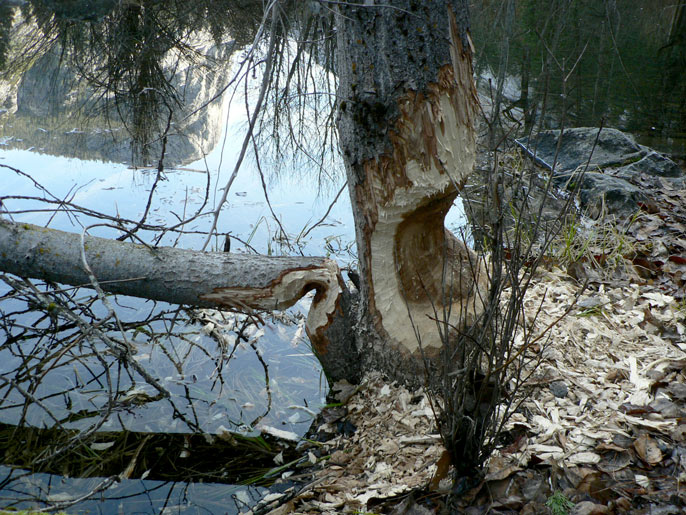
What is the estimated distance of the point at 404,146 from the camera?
2.03 m

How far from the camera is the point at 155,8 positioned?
5152 mm

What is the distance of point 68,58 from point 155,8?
110cm

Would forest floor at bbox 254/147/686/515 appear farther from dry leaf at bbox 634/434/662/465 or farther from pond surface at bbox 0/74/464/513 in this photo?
pond surface at bbox 0/74/464/513

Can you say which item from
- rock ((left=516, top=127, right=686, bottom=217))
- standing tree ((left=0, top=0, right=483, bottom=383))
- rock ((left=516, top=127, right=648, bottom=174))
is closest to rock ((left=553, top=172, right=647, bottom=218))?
rock ((left=516, top=127, right=686, bottom=217))

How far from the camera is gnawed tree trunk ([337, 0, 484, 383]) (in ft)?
6.36

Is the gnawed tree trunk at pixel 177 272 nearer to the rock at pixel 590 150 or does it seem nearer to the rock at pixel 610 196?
the rock at pixel 610 196

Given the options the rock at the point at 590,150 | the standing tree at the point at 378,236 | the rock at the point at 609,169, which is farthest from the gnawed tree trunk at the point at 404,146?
the rock at the point at 590,150

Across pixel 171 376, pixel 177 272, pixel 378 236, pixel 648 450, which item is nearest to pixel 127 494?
pixel 171 376

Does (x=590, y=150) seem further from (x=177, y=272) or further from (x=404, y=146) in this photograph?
(x=177, y=272)

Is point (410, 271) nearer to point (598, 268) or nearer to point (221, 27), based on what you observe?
point (598, 268)

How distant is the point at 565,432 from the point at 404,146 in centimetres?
123

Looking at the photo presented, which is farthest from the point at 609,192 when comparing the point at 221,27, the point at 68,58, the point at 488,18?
the point at 68,58

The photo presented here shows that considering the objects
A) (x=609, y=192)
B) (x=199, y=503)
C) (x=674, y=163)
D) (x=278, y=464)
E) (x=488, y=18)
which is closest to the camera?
(x=199, y=503)

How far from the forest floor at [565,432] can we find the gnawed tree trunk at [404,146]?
332 mm
